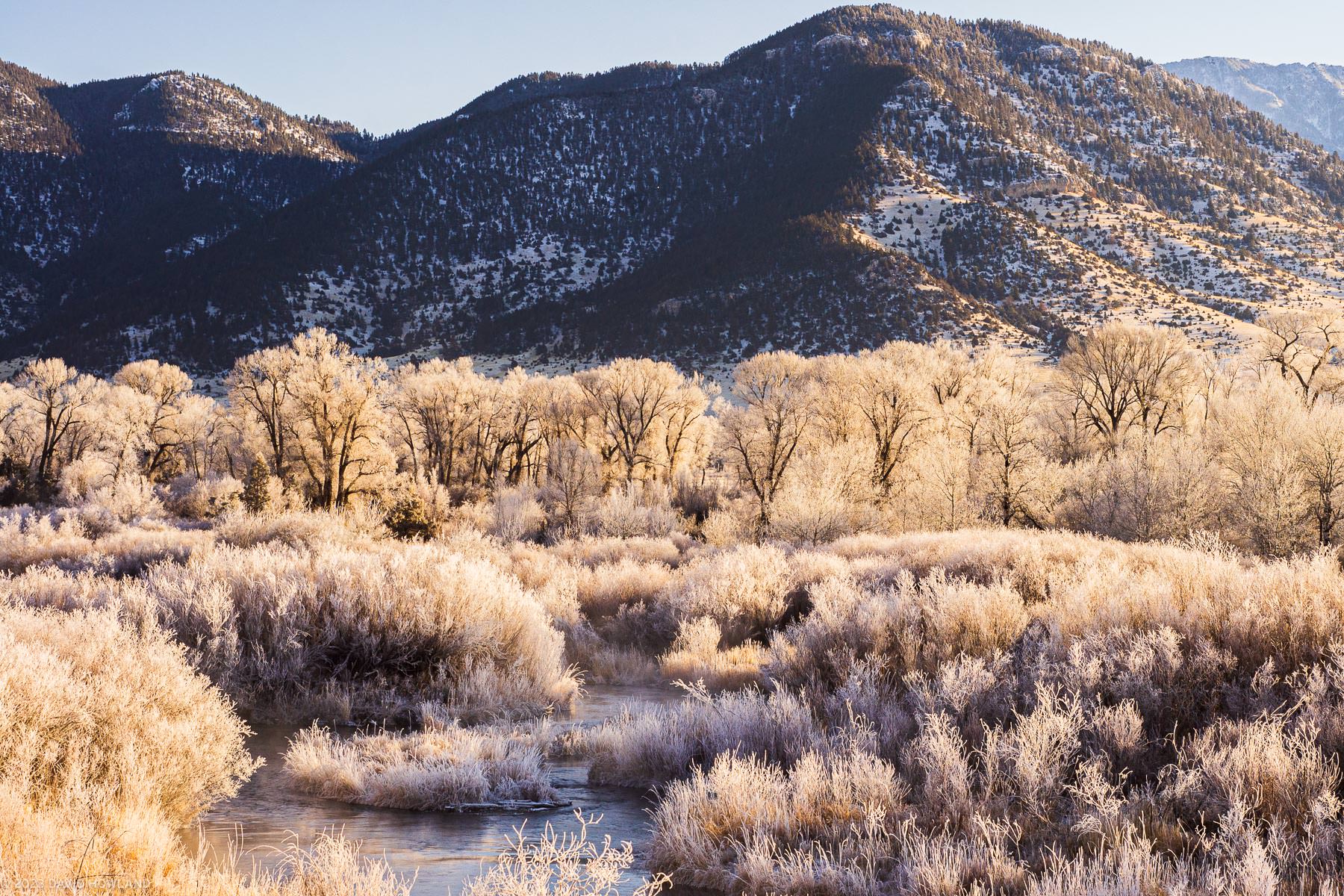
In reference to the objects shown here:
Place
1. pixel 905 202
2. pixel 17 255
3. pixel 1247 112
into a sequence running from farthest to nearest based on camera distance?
pixel 1247 112 → pixel 17 255 → pixel 905 202

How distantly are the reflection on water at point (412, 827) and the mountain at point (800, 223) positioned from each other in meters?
74.8

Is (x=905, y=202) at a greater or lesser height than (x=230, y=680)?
greater

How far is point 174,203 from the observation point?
617 ft

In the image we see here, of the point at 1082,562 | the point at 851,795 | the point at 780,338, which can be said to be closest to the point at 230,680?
the point at 851,795

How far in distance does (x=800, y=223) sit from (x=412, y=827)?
10542 cm

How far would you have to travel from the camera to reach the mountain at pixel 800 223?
89.4 metres

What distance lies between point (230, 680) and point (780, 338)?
256ft

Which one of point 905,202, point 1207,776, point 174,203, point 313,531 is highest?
point 174,203

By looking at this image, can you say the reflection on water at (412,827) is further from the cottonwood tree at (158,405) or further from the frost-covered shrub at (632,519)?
the cottonwood tree at (158,405)

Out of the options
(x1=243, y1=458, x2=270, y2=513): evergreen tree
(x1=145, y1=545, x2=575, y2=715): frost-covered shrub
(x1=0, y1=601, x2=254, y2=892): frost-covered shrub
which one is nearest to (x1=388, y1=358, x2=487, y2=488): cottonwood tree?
(x1=243, y1=458, x2=270, y2=513): evergreen tree

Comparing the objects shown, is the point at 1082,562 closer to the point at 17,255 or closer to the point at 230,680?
the point at 230,680

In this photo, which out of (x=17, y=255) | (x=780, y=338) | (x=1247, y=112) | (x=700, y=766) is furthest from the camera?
(x=1247, y=112)

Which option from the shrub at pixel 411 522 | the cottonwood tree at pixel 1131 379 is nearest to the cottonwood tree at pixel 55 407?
the shrub at pixel 411 522

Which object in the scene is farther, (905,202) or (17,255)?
(17,255)
